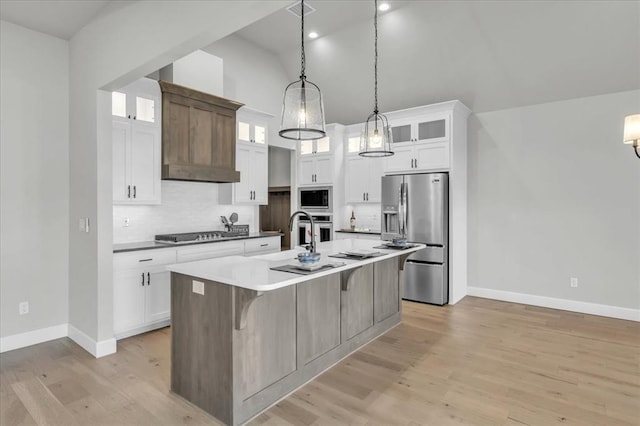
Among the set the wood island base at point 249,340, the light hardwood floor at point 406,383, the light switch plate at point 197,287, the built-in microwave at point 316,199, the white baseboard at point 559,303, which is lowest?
the light hardwood floor at point 406,383

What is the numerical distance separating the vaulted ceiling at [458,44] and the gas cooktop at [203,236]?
7.73ft

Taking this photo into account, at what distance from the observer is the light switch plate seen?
2434 mm

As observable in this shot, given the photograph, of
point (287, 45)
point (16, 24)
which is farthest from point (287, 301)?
point (287, 45)

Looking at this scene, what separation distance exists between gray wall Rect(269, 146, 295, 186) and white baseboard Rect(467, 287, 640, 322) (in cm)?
510

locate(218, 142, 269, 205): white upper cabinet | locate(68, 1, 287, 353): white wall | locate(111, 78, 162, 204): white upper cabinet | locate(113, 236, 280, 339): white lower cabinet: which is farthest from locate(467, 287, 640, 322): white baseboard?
locate(68, 1, 287, 353): white wall

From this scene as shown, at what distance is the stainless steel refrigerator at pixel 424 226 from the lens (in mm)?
5098

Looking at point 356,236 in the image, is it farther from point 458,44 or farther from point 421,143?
point 458,44

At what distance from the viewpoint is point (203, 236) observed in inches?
183

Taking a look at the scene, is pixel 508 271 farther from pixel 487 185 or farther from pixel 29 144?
pixel 29 144

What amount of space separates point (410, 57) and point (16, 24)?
4.57 meters

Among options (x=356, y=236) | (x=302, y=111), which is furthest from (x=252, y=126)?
(x=302, y=111)

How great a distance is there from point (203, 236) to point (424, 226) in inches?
122

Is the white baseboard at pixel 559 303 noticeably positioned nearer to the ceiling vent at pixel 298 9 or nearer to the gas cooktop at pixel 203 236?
the gas cooktop at pixel 203 236

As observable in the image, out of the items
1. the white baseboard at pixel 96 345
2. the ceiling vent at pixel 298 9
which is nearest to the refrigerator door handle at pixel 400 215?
the ceiling vent at pixel 298 9
